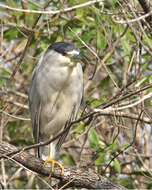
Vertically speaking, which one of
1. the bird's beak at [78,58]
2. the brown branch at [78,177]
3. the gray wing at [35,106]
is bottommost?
the brown branch at [78,177]

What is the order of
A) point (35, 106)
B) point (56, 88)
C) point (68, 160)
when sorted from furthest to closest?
1. point (68, 160)
2. point (35, 106)
3. point (56, 88)

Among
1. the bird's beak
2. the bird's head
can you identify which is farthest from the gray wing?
the bird's beak

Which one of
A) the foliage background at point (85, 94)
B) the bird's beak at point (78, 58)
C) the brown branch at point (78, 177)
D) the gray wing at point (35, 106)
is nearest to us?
the brown branch at point (78, 177)

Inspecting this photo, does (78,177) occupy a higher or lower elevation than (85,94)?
lower

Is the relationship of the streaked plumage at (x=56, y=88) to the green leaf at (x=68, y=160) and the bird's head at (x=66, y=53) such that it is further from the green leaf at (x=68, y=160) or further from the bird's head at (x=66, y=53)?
the green leaf at (x=68, y=160)

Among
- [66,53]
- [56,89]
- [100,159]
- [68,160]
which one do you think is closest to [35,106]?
[56,89]

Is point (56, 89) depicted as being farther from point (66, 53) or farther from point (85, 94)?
point (85, 94)

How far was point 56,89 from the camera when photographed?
327 cm

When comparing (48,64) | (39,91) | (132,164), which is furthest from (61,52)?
(132,164)

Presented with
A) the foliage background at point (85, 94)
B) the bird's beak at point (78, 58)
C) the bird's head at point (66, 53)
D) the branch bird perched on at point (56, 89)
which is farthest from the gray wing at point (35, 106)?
the bird's beak at point (78, 58)

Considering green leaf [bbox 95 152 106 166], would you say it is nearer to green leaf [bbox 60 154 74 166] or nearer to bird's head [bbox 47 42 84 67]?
bird's head [bbox 47 42 84 67]

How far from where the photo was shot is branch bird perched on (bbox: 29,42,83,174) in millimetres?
3123

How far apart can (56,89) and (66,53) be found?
388mm

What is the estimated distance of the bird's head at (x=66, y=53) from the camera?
2.97m
